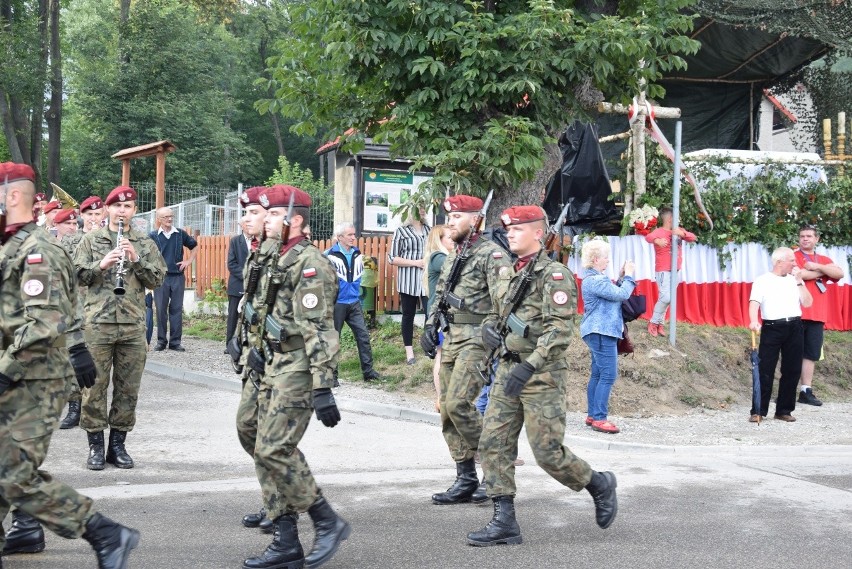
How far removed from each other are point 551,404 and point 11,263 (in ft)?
10.3

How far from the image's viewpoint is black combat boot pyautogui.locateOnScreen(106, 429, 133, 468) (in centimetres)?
778

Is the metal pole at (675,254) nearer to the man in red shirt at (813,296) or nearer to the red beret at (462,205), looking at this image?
the man in red shirt at (813,296)

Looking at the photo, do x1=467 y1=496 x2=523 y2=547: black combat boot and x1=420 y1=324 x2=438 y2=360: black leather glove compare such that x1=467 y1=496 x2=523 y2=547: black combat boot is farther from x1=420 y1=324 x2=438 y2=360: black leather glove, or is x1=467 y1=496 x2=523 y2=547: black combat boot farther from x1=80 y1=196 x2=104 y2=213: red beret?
x1=80 y1=196 x2=104 y2=213: red beret

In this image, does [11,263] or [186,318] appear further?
[186,318]

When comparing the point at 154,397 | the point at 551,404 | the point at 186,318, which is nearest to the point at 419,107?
the point at 154,397

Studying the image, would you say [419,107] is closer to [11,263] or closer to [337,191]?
[11,263]

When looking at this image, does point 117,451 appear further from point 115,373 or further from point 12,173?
point 12,173

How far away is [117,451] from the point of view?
25.6ft

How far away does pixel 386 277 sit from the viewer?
1522cm

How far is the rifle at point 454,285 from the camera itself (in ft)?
23.4

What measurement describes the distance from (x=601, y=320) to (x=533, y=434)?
12.5 ft

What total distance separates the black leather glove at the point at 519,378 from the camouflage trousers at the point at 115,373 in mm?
3283

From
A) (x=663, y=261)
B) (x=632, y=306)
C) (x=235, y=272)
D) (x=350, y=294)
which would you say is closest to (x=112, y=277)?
(x=350, y=294)

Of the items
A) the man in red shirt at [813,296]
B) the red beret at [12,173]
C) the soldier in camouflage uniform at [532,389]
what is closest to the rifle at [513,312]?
the soldier in camouflage uniform at [532,389]
